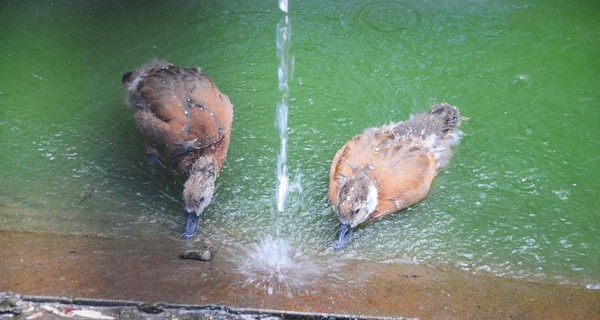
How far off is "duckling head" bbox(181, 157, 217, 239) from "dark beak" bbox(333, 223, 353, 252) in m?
0.89

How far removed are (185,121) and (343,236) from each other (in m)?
1.44

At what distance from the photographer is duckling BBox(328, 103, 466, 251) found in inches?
164

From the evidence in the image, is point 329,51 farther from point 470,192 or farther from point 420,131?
point 470,192

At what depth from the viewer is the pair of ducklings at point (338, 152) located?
13.8ft

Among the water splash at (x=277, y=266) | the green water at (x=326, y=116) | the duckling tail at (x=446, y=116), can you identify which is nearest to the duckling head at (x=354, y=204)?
the green water at (x=326, y=116)

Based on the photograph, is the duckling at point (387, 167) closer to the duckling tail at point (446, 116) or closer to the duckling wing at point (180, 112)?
the duckling tail at point (446, 116)

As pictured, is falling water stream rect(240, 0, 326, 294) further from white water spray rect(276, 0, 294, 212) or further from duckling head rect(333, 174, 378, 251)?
duckling head rect(333, 174, 378, 251)

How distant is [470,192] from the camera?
4441 mm

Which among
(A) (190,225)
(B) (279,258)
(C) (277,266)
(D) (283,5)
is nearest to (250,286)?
(C) (277,266)

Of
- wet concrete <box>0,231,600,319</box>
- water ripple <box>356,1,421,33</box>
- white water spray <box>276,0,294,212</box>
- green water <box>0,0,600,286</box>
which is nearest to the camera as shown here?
wet concrete <box>0,231,600,319</box>

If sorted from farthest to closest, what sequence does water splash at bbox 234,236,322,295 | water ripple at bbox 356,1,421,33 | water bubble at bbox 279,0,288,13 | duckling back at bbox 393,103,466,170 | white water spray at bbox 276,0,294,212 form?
water bubble at bbox 279,0,288,13, water ripple at bbox 356,1,421,33, duckling back at bbox 393,103,466,170, white water spray at bbox 276,0,294,212, water splash at bbox 234,236,322,295

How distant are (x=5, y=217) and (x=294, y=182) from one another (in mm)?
1888

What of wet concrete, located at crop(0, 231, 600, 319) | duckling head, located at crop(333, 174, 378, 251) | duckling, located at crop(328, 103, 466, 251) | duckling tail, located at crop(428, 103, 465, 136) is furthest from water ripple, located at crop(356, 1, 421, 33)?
wet concrete, located at crop(0, 231, 600, 319)

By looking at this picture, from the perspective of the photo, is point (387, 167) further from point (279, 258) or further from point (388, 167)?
point (279, 258)
